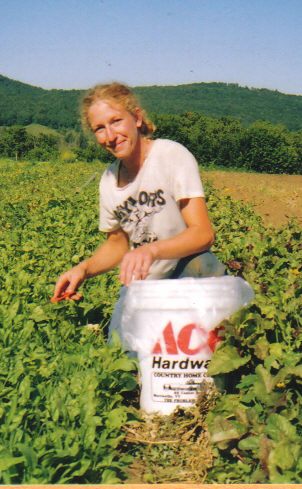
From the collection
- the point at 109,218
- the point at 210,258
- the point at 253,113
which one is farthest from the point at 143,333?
the point at 253,113

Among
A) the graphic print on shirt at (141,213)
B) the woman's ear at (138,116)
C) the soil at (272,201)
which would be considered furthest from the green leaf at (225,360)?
the soil at (272,201)

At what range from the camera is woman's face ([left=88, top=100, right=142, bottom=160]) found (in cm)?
245

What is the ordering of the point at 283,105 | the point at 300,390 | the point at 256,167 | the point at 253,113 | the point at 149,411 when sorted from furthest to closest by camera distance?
1. the point at 283,105
2. the point at 253,113
3. the point at 256,167
4. the point at 149,411
5. the point at 300,390

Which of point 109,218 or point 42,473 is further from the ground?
point 109,218

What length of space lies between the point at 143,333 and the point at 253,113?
113 meters

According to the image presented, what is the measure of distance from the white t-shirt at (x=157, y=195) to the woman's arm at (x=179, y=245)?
0.07m

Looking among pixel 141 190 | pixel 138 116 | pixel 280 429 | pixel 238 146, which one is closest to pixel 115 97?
pixel 138 116

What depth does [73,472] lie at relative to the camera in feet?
5.49

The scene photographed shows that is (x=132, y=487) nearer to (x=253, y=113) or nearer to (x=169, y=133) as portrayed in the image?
(x=169, y=133)

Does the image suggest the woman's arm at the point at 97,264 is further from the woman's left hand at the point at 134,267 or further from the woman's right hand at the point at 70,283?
the woman's left hand at the point at 134,267

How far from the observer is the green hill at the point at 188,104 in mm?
108375

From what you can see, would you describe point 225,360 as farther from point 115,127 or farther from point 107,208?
point 115,127

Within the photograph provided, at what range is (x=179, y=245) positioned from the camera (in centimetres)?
214

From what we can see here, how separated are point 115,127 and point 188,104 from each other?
118 metres
